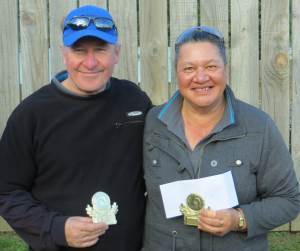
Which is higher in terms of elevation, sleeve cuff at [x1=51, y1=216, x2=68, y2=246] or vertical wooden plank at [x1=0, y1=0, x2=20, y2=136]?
vertical wooden plank at [x1=0, y1=0, x2=20, y2=136]

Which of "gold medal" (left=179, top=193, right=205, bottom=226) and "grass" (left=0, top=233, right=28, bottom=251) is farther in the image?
"grass" (left=0, top=233, right=28, bottom=251)

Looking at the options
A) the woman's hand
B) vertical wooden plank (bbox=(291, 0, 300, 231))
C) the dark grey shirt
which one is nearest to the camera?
the woman's hand

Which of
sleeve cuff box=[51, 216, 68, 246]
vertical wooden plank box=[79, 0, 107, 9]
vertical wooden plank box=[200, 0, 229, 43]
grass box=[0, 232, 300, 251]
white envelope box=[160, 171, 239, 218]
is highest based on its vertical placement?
vertical wooden plank box=[79, 0, 107, 9]

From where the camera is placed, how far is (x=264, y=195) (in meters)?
2.92

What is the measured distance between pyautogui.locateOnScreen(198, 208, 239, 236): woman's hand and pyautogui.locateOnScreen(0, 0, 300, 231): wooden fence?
205cm

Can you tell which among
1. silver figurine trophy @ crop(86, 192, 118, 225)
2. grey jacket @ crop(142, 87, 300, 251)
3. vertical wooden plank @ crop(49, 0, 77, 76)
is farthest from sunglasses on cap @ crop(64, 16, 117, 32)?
vertical wooden plank @ crop(49, 0, 77, 76)

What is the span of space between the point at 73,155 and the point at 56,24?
2030mm

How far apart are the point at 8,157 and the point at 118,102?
2.02 ft

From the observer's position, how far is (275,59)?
15.2 feet

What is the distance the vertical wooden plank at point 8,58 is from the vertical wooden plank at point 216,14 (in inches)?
57.9

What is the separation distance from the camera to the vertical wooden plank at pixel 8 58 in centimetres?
466

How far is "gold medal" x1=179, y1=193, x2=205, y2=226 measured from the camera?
279 cm

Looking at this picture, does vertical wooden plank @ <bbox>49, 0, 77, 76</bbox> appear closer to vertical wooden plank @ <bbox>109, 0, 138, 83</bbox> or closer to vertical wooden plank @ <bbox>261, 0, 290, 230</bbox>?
vertical wooden plank @ <bbox>109, 0, 138, 83</bbox>

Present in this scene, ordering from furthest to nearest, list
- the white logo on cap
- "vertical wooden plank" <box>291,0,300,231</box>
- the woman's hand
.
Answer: "vertical wooden plank" <box>291,0,300,231</box>, the white logo on cap, the woman's hand
